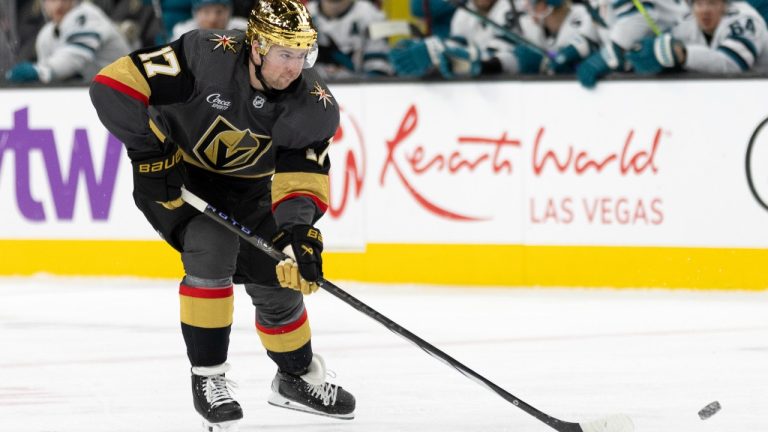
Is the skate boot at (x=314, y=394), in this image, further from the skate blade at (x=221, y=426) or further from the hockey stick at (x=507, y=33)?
the hockey stick at (x=507, y=33)

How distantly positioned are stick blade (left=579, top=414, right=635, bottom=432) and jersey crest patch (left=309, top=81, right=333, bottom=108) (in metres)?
1.01

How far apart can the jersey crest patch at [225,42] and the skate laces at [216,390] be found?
0.81 meters

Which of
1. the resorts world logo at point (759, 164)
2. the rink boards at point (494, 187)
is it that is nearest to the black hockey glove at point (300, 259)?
the rink boards at point (494, 187)

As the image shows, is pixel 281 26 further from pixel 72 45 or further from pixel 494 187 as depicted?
pixel 72 45

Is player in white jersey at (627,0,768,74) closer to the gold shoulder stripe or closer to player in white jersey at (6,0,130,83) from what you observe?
player in white jersey at (6,0,130,83)

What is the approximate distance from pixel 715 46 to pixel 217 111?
10.7 feet

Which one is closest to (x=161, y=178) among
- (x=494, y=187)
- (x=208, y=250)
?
(x=208, y=250)

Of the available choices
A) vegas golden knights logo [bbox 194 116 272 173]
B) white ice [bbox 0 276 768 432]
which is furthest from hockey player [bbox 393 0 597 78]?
vegas golden knights logo [bbox 194 116 272 173]

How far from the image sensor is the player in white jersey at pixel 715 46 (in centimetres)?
612

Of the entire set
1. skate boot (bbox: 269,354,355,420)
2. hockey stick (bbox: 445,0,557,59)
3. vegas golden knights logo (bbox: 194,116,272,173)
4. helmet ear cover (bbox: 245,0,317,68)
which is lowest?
skate boot (bbox: 269,354,355,420)

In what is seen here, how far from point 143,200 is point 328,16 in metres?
3.57

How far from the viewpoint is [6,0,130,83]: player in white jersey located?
696 cm

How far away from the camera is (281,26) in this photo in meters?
3.41

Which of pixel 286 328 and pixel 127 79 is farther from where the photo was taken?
pixel 286 328
